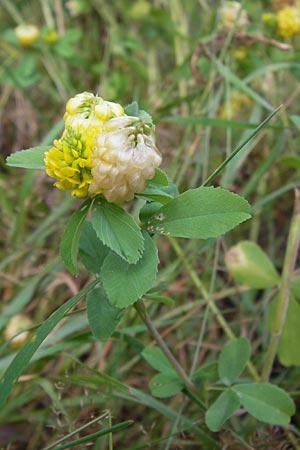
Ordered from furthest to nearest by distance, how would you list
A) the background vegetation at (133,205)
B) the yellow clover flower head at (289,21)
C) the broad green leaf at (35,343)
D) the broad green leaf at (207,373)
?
1. the yellow clover flower head at (289,21)
2. the background vegetation at (133,205)
3. the broad green leaf at (207,373)
4. the broad green leaf at (35,343)

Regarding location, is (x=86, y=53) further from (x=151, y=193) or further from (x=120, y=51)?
(x=151, y=193)

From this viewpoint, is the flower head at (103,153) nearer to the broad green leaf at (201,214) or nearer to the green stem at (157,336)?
the broad green leaf at (201,214)

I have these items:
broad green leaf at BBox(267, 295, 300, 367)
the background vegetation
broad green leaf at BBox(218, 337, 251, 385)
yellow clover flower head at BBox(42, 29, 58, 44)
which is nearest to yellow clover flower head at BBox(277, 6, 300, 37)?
the background vegetation

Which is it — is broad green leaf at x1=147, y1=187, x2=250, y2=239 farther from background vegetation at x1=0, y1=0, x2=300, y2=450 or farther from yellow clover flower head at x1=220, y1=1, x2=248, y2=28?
yellow clover flower head at x1=220, y1=1, x2=248, y2=28

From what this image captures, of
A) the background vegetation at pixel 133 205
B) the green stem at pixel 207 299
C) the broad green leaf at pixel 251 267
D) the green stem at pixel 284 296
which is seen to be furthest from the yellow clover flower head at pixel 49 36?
the green stem at pixel 284 296

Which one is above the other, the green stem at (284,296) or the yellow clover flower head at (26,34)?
the yellow clover flower head at (26,34)

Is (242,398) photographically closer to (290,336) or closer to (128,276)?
(290,336)

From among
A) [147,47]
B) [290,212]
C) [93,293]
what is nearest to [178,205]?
[93,293]
